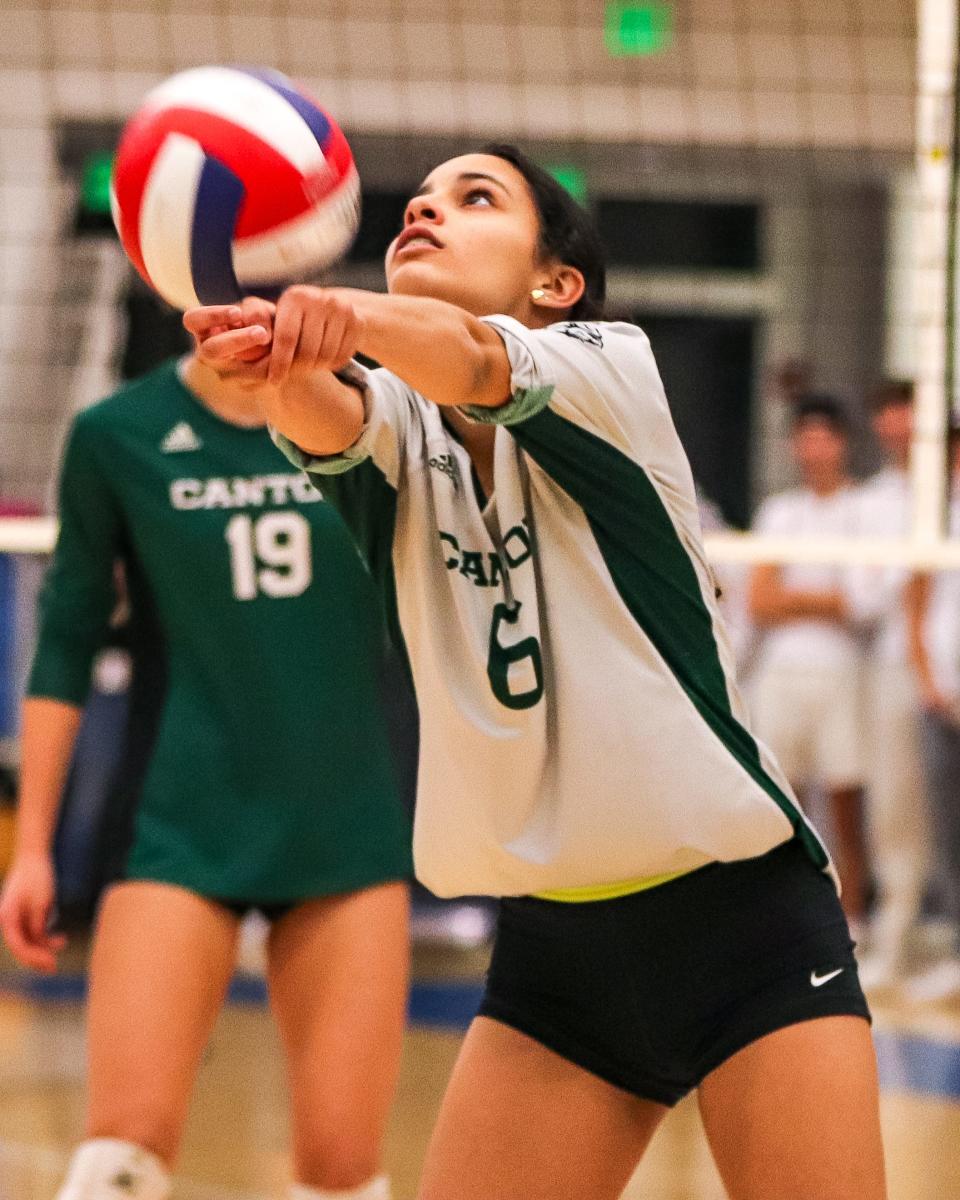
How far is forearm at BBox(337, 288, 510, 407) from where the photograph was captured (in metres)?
1.88

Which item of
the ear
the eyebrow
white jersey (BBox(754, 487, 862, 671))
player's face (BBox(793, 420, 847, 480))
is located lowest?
white jersey (BBox(754, 487, 862, 671))

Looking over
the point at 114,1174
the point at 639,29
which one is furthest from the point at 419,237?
the point at 639,29

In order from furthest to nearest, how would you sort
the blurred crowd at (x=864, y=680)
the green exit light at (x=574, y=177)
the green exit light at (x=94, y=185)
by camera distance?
the green exit light at (x=574, y=177), the green exit light at (x=94, y=185), the blurred crowd at (x=864, y=680)

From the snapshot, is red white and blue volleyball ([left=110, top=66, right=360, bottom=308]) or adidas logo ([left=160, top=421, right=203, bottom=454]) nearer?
red white and blue volleyball ([left=110, top=66, right=360, bottom=308])

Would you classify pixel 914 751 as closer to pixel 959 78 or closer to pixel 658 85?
pixel 959 78

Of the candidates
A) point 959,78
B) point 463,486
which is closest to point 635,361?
point 463,486

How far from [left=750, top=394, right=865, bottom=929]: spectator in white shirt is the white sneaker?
46cm

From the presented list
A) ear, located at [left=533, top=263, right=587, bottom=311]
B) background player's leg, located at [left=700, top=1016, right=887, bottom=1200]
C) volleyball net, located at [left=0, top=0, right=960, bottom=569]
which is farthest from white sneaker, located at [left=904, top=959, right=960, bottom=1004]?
ear, located at [left=533, top=263, right=587, bottom=311]

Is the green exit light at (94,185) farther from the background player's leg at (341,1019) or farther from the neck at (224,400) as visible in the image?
the background player's leg at (341,1019)

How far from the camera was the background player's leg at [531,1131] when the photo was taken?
2.30m

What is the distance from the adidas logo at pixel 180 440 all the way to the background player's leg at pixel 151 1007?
2.35 feet

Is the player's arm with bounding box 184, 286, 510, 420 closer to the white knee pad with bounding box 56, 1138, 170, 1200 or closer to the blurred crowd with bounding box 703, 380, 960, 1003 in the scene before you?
the white knee pad with bounding box 56, 1138, 170, 1200

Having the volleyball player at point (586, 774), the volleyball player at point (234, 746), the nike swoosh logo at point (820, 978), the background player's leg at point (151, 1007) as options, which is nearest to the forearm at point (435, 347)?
the volleyball player at point (586, 774)

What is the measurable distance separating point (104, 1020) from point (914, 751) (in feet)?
14.7
